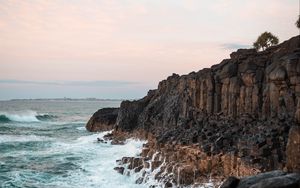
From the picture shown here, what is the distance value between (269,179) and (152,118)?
35.2 metres

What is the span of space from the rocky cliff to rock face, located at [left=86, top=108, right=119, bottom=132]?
29871 millimetres

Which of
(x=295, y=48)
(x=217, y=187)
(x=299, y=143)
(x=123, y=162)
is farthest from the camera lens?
(x=123, y=162)

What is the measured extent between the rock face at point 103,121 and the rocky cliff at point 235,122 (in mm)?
29871

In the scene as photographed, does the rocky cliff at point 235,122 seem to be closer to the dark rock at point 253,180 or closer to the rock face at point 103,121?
the dark rock at point 253,180

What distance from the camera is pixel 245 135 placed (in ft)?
94.5

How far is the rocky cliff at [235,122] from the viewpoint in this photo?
25953 millimetres

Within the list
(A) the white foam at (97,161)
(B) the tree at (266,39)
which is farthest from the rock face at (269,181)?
(B) the tree at (266,39)

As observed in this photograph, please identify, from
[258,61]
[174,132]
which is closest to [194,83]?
[174,132]

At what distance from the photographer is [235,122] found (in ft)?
106

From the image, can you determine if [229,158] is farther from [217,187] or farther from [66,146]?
[66,146]

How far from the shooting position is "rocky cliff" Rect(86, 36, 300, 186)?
26.0 meters

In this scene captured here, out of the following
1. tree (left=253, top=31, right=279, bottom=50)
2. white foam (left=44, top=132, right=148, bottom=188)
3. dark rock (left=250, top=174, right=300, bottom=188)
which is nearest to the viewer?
dark rock (left=250, top=174, right=300, bottom=188)

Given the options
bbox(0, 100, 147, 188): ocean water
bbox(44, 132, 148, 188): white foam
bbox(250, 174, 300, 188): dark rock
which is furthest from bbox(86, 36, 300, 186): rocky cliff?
bbox(250, 174, 300, 188): dark rock

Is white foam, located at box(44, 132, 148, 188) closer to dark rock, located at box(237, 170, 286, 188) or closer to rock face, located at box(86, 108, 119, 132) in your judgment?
rock face, located at box(86, 108, 119, 132)
